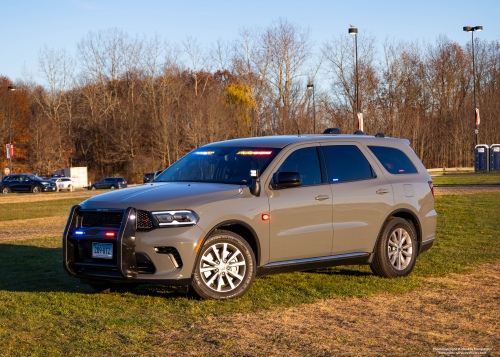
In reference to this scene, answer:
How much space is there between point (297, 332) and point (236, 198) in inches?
72.5

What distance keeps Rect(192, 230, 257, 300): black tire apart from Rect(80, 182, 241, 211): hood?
45 centimetres

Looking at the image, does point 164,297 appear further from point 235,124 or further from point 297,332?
point 235,124

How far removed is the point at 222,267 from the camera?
247 inches

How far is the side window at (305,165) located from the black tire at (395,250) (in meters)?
1.35

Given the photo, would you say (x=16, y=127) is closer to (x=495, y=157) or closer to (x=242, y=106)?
(x=242, y=106)

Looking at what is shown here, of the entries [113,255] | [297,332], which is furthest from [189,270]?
[297,332]

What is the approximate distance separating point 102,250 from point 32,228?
10.5m

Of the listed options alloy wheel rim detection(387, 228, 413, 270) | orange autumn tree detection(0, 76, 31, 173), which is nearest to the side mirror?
alloy wheel rim detection(387, 228, 413, 270)

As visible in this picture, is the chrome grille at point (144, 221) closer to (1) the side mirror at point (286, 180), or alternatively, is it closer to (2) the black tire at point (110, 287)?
(2) the black tire at point (110, 287)

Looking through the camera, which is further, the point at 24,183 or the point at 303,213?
the point at 24,183

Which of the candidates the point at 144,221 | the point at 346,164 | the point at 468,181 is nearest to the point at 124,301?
the point at 144,221

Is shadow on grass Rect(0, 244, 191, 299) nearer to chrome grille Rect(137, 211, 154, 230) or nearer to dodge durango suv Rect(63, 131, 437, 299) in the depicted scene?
dodge durango suv Rect(63, 131, 437, 299)

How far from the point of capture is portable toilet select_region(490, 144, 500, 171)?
151ft

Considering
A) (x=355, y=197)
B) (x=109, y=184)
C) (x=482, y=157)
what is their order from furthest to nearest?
(x=109, y=184)
(x=482, y=157)
(x=355, y=197)
